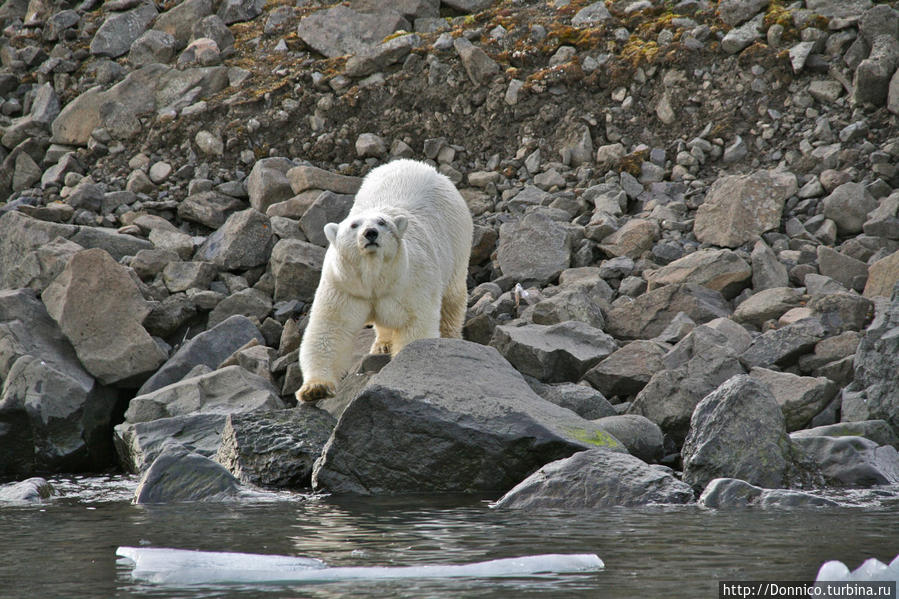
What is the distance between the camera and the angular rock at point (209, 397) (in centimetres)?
900

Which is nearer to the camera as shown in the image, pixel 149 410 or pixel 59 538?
pixel 59 538

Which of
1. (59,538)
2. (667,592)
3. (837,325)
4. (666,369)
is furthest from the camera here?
(837,325)

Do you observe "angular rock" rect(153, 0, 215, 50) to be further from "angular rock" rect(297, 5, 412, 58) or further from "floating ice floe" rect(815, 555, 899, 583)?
"floating ice floe" rect(815, 555, 899, 583)

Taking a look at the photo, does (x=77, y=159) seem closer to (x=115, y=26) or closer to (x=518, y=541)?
(x=115, y=26)

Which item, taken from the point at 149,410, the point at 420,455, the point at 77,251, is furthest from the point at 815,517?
the point at 77,251

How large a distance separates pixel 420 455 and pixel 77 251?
19.2ft

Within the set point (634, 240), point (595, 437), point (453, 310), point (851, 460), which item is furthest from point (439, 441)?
point (634, 240)

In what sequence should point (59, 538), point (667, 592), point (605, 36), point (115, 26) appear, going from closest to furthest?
point (667, 592) < point (59, 538) < point (605, 36) < point (115, 26)

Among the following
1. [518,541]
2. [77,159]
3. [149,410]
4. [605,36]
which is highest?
[605,36]

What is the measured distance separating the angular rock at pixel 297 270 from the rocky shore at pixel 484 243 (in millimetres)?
42

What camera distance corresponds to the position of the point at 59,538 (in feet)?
18.5

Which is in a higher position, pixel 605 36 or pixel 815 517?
pixel 605 36

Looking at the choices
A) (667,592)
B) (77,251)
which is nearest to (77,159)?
(77,251)

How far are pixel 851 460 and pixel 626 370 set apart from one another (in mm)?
2510
